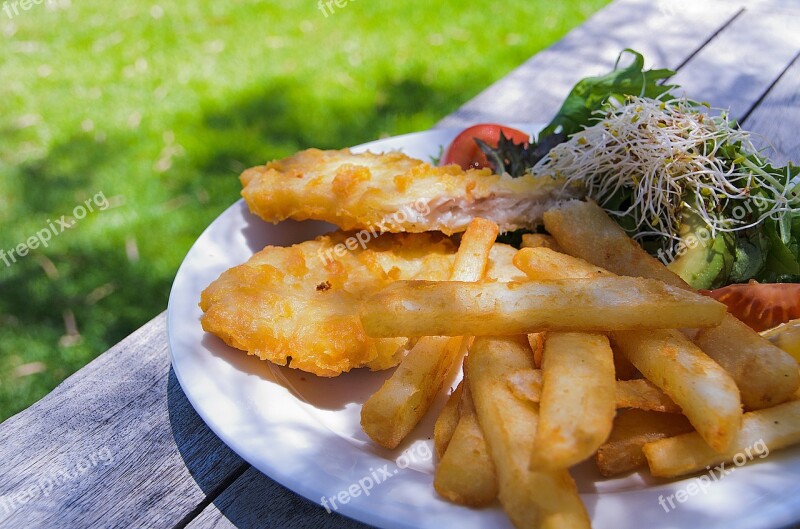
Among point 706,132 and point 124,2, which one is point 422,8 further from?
point 706,132

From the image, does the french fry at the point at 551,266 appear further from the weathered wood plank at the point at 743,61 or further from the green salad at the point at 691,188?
the weathered wood plank at the point at 743,61

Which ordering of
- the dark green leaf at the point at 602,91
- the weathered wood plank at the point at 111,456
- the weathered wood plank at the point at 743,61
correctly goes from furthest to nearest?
1. the weathered wood plank at the point at 743,61
2. the dark green leaf at the point at 602,91
3. the weathered wood plank at the point at 111,456

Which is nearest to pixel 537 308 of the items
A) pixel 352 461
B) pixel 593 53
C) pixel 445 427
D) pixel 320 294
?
pixel 445 427

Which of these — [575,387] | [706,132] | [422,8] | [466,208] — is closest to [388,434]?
[575,387]

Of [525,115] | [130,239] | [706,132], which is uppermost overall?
[706,132]

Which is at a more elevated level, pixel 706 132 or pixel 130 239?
pixel 706 132

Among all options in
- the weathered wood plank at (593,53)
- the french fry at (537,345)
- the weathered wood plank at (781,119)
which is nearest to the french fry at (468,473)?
the french fry at (537,345)

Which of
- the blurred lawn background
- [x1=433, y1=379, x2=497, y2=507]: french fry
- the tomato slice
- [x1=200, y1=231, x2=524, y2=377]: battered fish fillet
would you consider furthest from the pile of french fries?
the blurred lawn background
